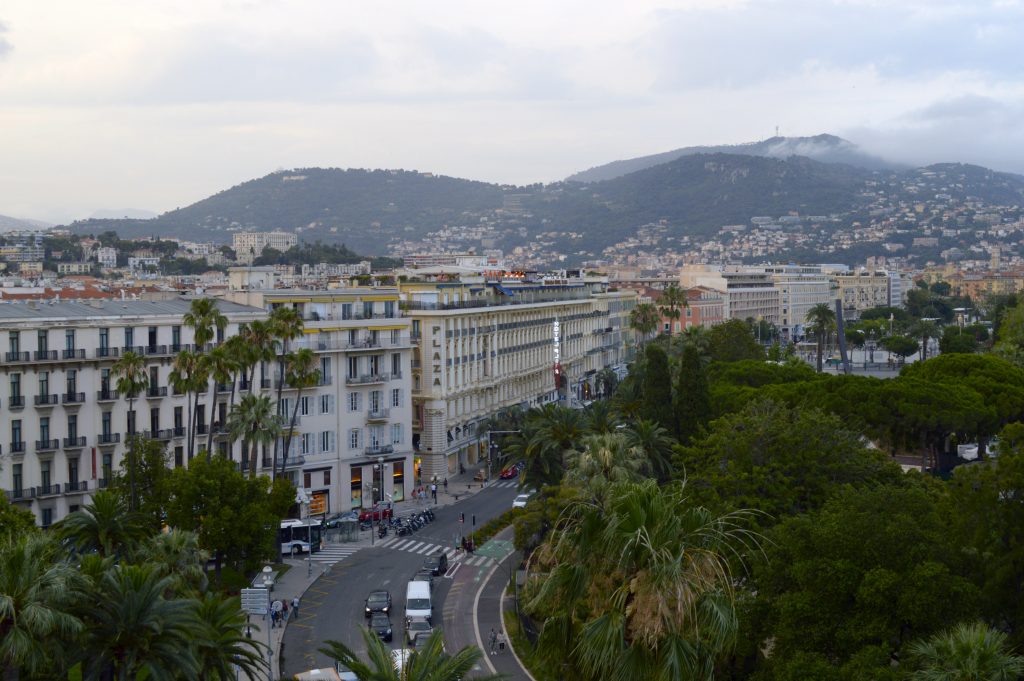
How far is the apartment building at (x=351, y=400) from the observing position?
6259 centimetres

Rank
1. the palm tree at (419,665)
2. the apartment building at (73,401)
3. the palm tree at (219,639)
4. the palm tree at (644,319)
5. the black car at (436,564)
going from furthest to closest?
1. the palm tree at (644,319)
2. the apartment building at (73,401)
3. the black car at (436,564)
4. the palm tree at (219,639)
5. the palm tree at (419,665)

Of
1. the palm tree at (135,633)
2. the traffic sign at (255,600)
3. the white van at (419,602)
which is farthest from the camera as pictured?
the white van at (419,602)

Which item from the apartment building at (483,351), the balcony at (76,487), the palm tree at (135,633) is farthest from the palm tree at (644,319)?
the palm tree at (135,633)

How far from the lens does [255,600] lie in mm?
40781

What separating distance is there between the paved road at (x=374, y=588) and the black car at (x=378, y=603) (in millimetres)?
459

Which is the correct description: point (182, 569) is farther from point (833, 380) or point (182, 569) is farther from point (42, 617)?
point (833, 380)

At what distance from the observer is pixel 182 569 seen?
115 feet

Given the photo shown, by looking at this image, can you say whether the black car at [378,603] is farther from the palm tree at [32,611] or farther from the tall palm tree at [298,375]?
the palm tree at [32,611]

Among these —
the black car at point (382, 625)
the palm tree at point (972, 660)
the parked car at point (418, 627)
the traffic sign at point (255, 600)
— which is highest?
the palm tree at point (972, 660)

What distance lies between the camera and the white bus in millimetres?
54656

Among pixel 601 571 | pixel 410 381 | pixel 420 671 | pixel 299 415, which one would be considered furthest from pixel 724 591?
pixel 410 381

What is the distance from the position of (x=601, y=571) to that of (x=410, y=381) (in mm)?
47707

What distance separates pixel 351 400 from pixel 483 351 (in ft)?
62.3

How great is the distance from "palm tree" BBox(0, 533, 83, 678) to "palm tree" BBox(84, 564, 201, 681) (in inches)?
31.7
